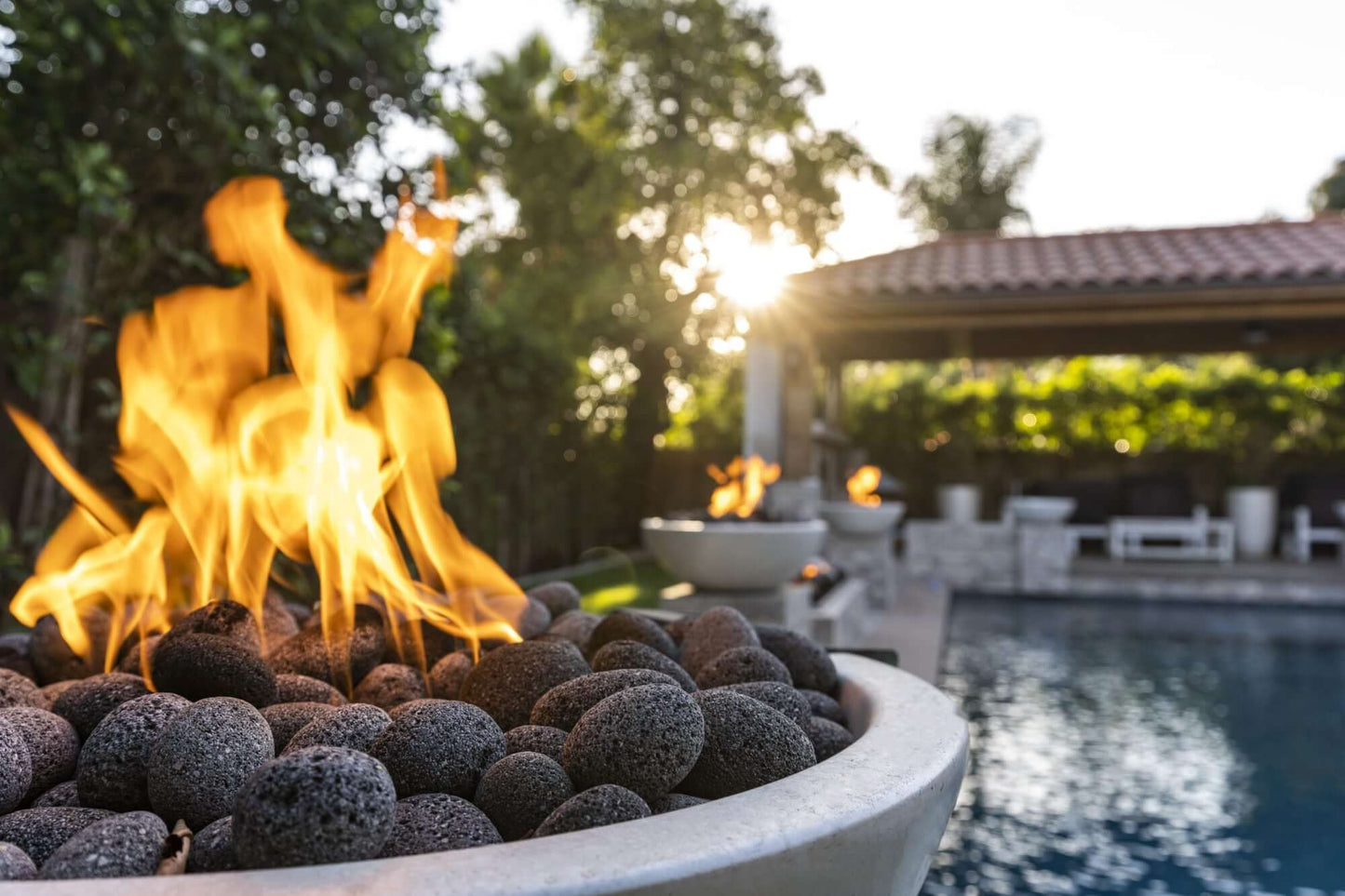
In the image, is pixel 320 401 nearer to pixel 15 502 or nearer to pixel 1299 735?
pixel 15 502

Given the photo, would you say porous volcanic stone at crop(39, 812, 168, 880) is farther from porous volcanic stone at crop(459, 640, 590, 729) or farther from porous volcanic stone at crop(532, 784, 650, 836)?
porous volcanic stone at crop(459, 640, 590, 729)

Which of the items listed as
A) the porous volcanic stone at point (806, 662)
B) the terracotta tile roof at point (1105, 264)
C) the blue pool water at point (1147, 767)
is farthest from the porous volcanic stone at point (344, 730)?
the terracotta tile roof at point (1105, 264)

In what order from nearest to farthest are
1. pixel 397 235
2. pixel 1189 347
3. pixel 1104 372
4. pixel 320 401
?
pixel 320 401, pixel 397 235, pixel 1189 347, pixel 1104 372

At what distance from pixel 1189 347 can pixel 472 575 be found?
11.7 meters

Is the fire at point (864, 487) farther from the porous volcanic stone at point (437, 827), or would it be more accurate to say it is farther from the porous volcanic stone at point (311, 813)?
the porous volcanic stone at point (311, 813)

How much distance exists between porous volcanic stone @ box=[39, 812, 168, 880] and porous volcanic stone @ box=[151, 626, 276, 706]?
42cm

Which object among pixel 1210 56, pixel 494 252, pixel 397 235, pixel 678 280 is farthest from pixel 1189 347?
pixel 397 235

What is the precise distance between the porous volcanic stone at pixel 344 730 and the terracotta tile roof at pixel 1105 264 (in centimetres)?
708

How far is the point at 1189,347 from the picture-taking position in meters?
11.2

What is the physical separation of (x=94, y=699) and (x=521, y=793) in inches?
32.6

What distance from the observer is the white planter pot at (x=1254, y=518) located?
434 inches

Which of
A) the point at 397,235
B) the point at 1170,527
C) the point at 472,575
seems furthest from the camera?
the point at 1170,527

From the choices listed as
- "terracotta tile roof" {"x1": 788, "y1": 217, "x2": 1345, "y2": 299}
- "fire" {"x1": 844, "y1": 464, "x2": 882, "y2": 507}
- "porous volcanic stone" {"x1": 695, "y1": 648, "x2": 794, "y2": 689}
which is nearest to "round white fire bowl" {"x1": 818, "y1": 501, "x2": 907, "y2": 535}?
"fire" {"x1": 844, "y1": 464, "x2": 882, "y2": 507}

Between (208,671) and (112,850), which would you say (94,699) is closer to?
(208,671)
